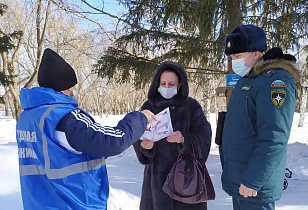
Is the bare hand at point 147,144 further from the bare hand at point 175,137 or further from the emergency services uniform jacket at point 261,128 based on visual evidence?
the emergency services uniform jacket at point 261,128

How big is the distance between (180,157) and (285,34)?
4383 mm

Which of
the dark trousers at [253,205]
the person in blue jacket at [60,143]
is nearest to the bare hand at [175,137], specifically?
the dark trousers at [253,205]

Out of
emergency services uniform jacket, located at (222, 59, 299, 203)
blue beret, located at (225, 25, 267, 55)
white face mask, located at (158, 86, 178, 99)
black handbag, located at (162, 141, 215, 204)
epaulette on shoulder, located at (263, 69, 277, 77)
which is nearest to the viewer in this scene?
emergency services uniform jacket, located at (222, 59, 299, 203)

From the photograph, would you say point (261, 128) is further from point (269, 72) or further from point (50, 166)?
point (50, 166)

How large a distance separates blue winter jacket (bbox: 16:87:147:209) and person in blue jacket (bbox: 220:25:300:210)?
772 millimetres

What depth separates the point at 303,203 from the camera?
12.3 ft

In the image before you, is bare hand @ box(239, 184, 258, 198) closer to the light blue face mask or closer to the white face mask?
the light blue face mask

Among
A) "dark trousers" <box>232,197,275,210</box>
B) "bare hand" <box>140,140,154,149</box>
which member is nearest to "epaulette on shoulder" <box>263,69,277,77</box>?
"dark trousers" <box>232,197,275,210</box>

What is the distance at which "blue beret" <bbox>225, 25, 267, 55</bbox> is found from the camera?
1828 mm

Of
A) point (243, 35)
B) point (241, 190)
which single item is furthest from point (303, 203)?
point (243, 35)

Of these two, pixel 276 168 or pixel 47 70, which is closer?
pixel 47 70

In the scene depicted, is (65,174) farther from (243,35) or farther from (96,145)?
(243,35)

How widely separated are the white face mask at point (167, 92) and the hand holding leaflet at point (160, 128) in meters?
0.33

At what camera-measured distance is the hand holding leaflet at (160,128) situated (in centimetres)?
217
